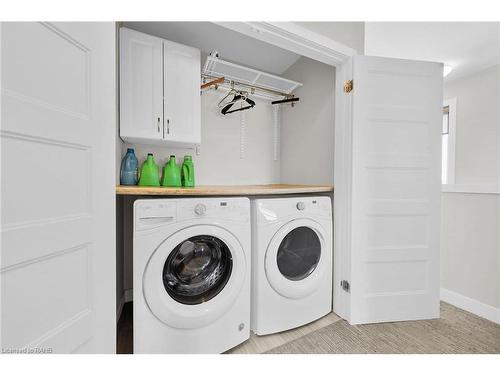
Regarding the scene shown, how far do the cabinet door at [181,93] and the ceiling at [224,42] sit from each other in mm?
181

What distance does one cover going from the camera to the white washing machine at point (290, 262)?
1464 millimetres

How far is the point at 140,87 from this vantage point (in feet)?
5.42

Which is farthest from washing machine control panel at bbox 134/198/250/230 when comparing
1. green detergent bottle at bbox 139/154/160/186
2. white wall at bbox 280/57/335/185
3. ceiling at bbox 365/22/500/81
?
ceiling at bbox 365/22/500/81

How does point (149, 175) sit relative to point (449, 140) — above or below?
below

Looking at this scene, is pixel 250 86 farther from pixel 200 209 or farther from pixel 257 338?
pixel 257 338

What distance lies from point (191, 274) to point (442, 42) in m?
2.60

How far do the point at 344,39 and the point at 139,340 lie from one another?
233 centimetres

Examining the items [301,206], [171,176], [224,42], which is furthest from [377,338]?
[224,42]

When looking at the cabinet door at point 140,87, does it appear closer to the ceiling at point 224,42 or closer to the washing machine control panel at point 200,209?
the ceiling at point 224,42

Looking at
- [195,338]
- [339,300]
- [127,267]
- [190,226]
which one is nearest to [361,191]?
[339,300]

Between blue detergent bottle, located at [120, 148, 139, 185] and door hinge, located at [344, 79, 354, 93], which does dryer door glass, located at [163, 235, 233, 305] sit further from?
door hinge, located at [344, 79, 354, 93]

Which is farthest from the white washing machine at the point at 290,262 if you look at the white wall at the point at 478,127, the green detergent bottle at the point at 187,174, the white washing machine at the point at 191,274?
the white wall at the point at 478,127

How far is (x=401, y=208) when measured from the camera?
5.34ft
